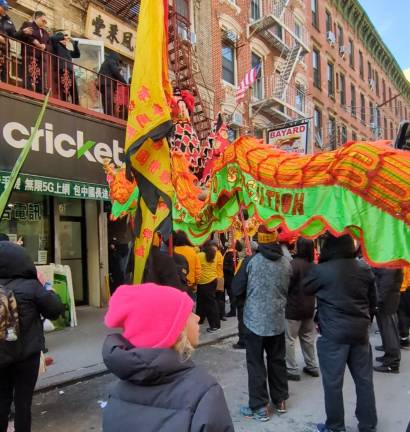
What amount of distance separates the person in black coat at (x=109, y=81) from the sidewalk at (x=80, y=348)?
185 inches

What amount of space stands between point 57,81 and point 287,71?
13.2 m

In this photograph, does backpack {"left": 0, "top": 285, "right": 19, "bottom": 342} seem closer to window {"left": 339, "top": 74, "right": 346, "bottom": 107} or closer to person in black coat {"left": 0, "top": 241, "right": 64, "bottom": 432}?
person in black coat {"left": 0, "top": 241, "right": 64, "bottom": 432}

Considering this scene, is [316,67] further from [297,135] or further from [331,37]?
[297,135]

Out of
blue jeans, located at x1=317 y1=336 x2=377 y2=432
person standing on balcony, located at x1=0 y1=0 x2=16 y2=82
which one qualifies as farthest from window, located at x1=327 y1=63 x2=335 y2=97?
blue jeans, located at x1=317 y1=336 x2=377 y2=432

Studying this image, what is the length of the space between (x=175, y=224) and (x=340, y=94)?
936 inches

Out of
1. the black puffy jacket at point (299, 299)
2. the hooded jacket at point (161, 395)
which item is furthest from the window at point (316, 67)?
the hooded jacket at point (161, 395)

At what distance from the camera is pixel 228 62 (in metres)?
16.8

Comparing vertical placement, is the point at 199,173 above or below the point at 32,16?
below

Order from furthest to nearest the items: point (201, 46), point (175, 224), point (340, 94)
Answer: point (340, 94)
point (201, 46)
point (175, 224)

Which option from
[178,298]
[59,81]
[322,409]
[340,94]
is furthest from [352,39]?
[178,298]

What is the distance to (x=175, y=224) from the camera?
657 cm

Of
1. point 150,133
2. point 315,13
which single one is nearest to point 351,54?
point 315,13

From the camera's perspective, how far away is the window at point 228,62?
54.3 feet

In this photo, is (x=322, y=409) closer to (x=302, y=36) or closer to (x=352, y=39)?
(x=302, y=36)
